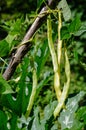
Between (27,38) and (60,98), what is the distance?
0.13 meters

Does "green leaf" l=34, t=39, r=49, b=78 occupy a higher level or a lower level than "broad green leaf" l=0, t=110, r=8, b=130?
higher

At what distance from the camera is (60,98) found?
725mm

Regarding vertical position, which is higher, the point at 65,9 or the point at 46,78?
the point at 65,9

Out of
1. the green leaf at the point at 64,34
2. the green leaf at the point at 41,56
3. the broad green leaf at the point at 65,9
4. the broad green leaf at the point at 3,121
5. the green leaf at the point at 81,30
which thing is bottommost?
the broad green leaf at the point at 3,121

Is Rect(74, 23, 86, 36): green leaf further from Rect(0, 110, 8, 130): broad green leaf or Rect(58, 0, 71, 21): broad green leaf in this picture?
Rect(0, 110, 8, 130): broad green leaf

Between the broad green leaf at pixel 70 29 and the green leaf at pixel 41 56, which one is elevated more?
the broad green leaf at pixel 70 29

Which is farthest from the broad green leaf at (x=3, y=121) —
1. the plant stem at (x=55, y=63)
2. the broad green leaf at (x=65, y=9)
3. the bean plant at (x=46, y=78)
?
the broad green leaf at (x=65, y=9)

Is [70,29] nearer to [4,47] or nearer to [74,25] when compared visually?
[74,25]

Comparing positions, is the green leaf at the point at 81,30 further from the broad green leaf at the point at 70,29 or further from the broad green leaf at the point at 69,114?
the broad green leaf at the point at 69,114

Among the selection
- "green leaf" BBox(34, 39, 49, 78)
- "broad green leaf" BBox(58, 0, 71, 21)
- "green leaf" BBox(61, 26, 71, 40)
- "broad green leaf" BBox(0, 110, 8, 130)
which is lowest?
"broad green leaf" BBox(0, 110, 8, 130)

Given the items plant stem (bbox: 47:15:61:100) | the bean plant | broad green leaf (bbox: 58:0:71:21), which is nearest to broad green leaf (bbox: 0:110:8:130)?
the bean plant

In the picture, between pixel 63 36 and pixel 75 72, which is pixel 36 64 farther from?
pixel 75 72

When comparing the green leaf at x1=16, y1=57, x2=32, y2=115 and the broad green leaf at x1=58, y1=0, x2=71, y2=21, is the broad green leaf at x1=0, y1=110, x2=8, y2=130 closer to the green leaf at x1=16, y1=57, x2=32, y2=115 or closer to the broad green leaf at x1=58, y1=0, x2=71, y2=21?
the green leaf at x1=16, y1=57, x2=32, y2=115

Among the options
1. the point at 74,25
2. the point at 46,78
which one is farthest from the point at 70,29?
the point at 46,78
